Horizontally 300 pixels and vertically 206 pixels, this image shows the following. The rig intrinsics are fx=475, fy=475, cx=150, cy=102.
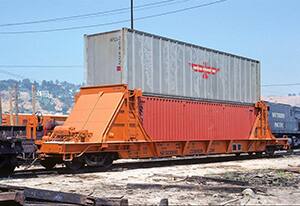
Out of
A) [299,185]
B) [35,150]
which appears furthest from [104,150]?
[299,185]

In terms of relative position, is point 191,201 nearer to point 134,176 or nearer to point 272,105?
point 134,176

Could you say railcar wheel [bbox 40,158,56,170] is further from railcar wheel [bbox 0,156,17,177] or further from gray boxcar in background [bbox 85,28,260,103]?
gray boxcar in background [bbox 85,28,260,103]

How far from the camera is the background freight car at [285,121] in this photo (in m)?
28.5

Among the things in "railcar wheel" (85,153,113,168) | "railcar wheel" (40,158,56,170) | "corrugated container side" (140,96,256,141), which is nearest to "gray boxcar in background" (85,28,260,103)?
"corrugated container side" (140,96,256,141)

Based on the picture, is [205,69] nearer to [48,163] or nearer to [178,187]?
[48,163]

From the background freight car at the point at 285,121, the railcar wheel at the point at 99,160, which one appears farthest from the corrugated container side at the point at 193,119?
the background freight car at the point at 285,121

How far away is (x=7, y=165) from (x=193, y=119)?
7.92 metres

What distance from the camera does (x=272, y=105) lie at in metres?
28.8

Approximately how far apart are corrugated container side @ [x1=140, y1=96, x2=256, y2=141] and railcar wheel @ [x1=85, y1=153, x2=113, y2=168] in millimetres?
1965

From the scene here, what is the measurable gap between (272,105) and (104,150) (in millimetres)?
16418

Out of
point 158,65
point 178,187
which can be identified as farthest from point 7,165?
point 158,65

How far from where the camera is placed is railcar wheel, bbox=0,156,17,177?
13398 millimetres

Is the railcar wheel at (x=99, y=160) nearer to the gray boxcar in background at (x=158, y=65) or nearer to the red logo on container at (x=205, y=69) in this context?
the gray boxcar in background at (x=158, y=65)

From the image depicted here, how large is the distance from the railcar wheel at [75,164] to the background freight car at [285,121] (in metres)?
15.6
